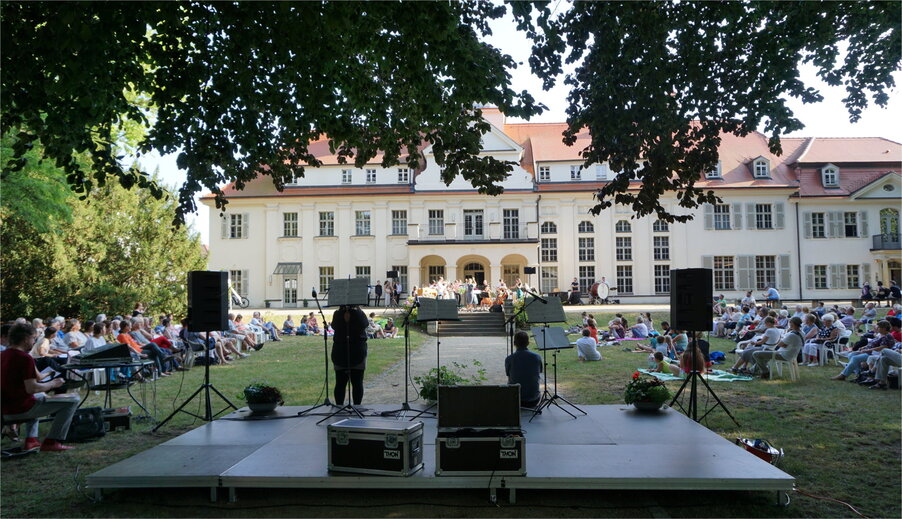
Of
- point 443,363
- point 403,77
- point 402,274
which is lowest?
point 443,363

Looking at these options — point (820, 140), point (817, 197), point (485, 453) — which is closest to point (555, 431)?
point (485, 453)

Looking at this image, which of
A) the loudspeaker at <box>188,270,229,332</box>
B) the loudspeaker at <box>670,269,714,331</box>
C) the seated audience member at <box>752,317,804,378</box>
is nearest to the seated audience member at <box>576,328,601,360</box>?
the seated audience member at <box>752,317,804,378</box>

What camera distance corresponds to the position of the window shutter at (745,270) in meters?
34.6

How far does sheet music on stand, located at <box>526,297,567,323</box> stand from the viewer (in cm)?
813

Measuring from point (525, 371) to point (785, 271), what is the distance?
32.4 m

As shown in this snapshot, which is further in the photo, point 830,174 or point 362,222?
point 362,222

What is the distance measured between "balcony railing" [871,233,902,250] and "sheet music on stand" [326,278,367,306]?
3582cm

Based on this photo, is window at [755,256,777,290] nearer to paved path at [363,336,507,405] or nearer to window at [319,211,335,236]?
paved path at [363,336,507,405]

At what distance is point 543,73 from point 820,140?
36673 mm

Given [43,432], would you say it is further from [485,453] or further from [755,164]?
[755,164]

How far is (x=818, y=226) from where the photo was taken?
34.9 meters

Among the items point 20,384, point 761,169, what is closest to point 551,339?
point 20,384

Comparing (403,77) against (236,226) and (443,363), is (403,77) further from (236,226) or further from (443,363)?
(236,226)

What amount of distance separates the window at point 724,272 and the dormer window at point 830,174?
6.99 m
